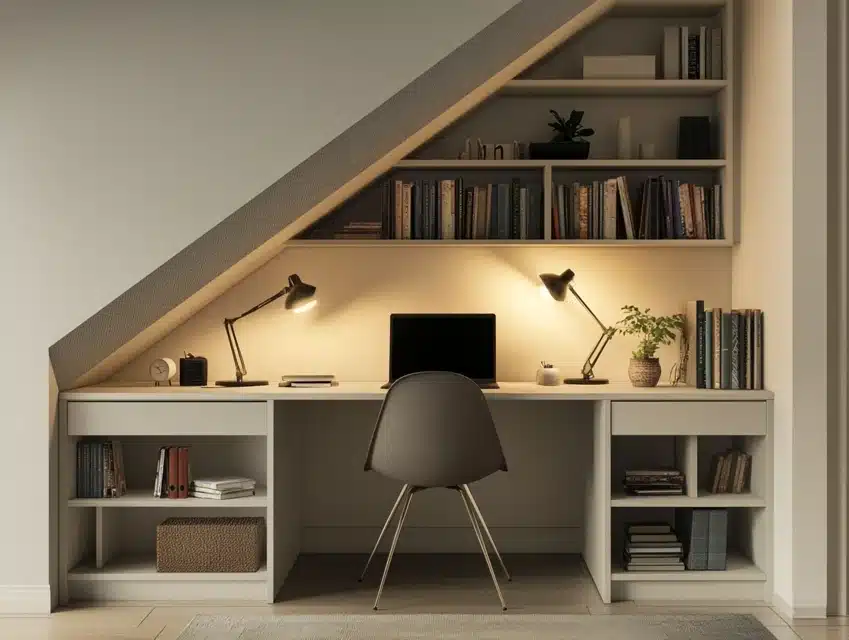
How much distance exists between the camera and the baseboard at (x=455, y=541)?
4.35 metres

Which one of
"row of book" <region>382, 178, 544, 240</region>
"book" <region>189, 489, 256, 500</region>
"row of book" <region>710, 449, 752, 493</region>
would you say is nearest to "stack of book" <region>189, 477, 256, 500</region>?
"book" <region>189, 489, 256, 500</region>

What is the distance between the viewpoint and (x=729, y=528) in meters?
4.16

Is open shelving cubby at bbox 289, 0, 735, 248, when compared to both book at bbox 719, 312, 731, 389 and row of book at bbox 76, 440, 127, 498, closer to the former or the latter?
book at bbox 719, 312, 731, 389

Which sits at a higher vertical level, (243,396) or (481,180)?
(481,180)

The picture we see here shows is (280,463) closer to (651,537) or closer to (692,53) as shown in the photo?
(651,537)

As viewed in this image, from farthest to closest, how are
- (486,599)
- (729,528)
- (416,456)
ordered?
(729,528) → (486,599) → (416,456)

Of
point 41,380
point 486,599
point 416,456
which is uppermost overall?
point 41,380

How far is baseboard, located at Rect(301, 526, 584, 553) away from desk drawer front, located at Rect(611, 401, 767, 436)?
2.87 feet

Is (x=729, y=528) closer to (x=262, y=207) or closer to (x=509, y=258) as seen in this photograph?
(x=509, y=258)

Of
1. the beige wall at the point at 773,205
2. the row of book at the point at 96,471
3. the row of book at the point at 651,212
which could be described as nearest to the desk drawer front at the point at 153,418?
the row of book at the point at 96,471

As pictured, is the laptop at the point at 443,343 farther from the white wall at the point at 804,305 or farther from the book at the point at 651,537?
the white wall at the point at 804,305

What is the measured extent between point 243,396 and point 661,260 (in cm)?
187

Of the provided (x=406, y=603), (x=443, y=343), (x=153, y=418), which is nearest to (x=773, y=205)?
(x=443, y=343)
